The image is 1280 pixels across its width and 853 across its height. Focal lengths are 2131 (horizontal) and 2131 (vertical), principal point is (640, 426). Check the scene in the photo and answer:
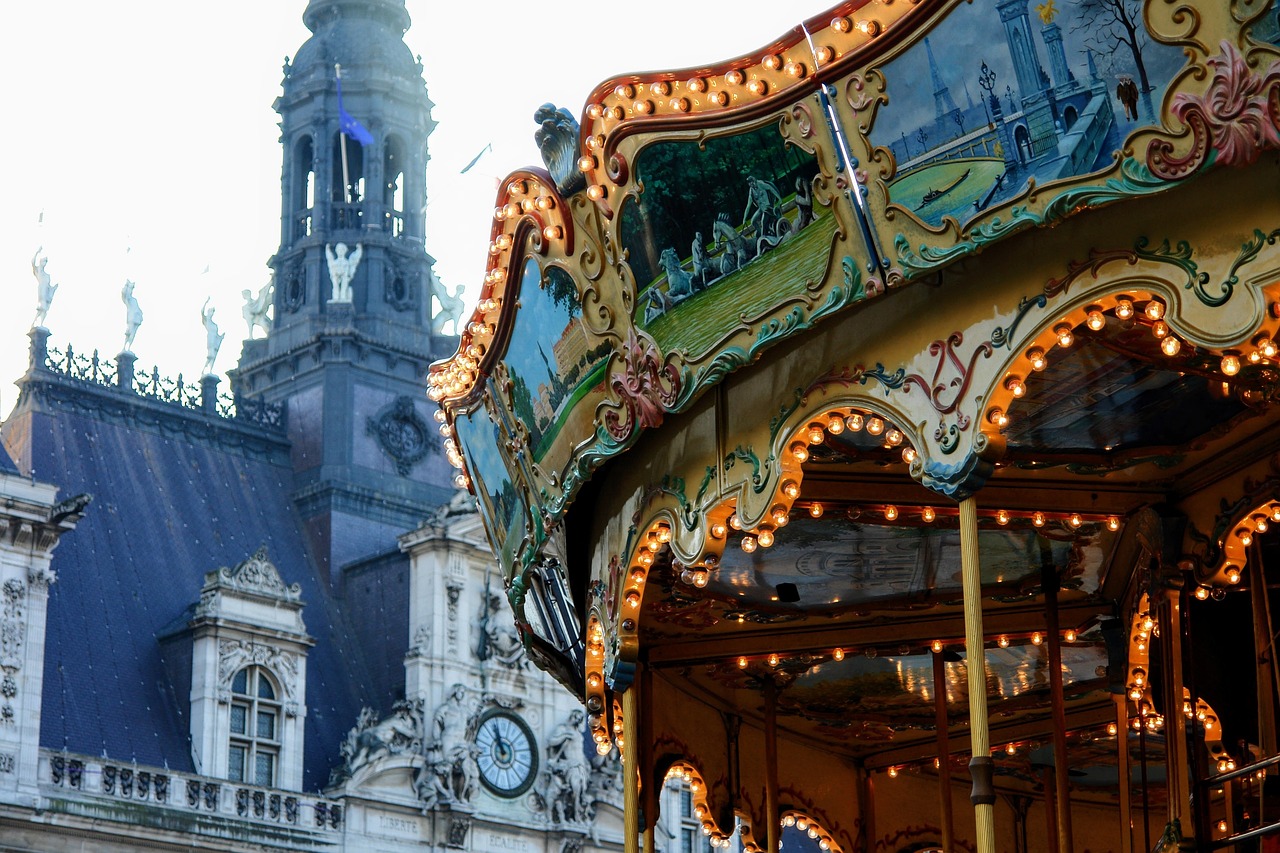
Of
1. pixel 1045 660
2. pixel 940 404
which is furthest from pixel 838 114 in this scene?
pixel 1045 660

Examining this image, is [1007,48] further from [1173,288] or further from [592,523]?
[592,523]

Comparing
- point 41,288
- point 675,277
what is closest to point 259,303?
point 41,288

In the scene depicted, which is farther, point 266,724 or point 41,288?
point 41,288

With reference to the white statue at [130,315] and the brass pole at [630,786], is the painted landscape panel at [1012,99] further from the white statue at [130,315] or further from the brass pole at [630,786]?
the white statue at [130,315]

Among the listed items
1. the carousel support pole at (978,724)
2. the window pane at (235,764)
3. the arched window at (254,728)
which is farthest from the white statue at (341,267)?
the carousel support pole at (978,724)

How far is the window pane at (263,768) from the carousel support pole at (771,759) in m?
15.2

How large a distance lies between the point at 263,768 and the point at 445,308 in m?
11.2

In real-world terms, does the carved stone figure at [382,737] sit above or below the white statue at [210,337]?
below

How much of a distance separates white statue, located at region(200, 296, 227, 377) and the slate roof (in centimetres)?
145

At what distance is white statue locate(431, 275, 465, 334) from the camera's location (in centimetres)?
3809

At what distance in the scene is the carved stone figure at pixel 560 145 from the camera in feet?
35.1

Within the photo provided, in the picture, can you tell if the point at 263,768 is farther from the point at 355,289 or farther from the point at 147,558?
the point at 355,289

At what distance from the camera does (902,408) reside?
9.33 m

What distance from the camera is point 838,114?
9227 mm
